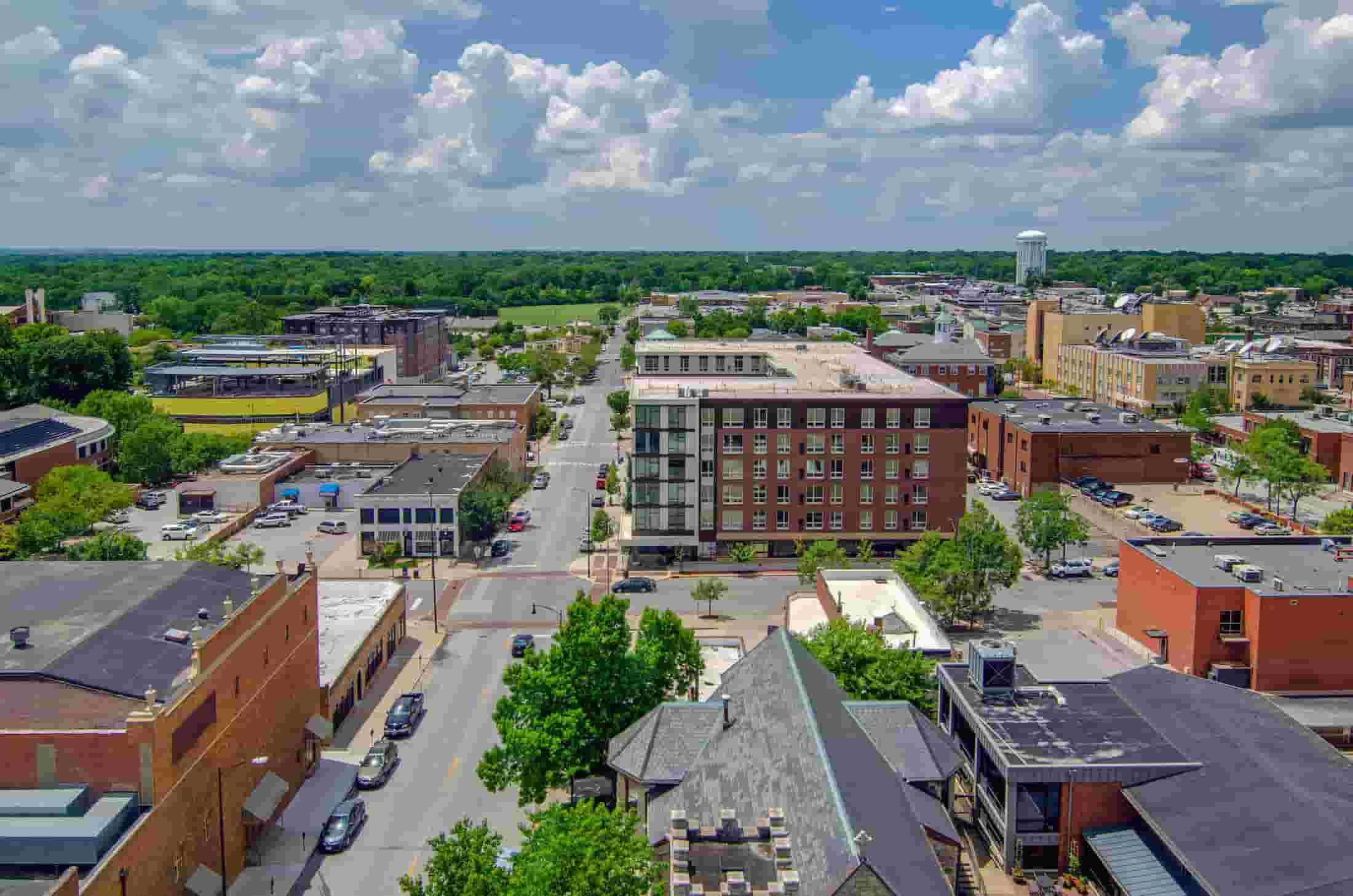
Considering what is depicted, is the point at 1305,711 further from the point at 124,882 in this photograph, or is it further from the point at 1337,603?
the point at 124,882

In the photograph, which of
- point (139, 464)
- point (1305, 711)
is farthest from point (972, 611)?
point (139, 464)

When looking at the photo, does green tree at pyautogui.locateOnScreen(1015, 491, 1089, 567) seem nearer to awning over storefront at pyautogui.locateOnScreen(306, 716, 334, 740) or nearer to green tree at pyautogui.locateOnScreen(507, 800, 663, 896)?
awning over storefront at pyautogui.locateOnScreen(306, 716, 334, 740)

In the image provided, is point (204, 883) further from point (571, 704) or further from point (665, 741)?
point (665, 741)

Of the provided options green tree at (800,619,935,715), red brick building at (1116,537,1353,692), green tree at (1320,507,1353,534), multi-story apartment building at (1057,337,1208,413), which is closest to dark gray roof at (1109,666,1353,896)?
green tree at (800,619,935,715)

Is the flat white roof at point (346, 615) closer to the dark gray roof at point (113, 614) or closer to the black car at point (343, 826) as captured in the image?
the dark gray roof at point (113, 614)

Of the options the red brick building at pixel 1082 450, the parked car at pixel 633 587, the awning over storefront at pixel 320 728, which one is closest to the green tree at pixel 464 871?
the awning over storefront at pixel 320 728

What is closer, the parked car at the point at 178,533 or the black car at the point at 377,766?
the black car at the point at 377,766

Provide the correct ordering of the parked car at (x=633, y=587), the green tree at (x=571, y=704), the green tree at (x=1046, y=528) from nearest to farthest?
the green tree at (x=571, y=704) < the parked car at (x=633, y=587) < the green tree at (x=1046, y=528)
